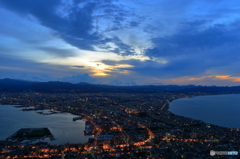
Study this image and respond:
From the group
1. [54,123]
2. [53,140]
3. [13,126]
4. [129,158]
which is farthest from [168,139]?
[13,126]

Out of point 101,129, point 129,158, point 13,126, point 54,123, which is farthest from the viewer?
point 54,123

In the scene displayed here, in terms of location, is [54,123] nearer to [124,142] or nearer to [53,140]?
[53,140]

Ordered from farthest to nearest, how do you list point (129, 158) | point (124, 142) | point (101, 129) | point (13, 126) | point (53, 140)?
point (13, 126) → point (101, 129) → point (53, 140) → point (124, 142) → point (129, 158)

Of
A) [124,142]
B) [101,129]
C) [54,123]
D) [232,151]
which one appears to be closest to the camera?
[232,151]

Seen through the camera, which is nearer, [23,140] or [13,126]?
[23,140]

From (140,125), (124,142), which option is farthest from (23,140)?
(140,125)

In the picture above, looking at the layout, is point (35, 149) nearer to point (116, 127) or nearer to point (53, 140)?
point (53, 140)

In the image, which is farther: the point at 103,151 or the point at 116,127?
the point at 116,127

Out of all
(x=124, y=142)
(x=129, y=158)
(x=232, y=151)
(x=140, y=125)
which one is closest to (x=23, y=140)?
(x=124, y=142)

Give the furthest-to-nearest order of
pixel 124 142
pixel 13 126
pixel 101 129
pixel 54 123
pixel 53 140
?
pixel 54 123 → pixel 13 126 → pixel 101 129 → pixel 53 140 → pixel 124 142
